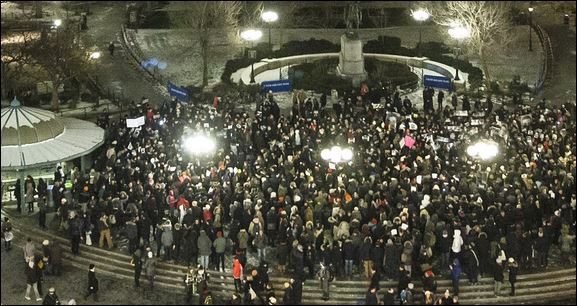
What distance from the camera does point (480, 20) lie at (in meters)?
49.7

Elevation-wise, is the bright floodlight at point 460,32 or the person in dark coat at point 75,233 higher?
the bright floodlight at point 460,32

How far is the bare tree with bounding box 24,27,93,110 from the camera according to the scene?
47.2m

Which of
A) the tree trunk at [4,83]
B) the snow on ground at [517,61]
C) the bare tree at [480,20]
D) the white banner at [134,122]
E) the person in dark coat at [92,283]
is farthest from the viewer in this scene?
the snow on ground at [517,61]

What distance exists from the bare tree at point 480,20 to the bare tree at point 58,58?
62.2 feet

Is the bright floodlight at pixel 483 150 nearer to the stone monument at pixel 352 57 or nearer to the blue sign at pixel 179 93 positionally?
the blue sign at pixel 179 93

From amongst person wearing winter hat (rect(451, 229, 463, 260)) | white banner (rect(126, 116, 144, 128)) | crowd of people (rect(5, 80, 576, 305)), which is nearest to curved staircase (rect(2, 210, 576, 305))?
crowd of people (rect(5, 80, 576, 305))

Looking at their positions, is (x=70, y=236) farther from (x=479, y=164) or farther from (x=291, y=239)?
(x=479, y=164)

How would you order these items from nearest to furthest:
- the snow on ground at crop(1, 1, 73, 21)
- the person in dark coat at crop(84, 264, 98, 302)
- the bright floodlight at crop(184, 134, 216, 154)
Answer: the person in dark coat at crop(84, 264, 98, 302), the bright floodlight at crop(184, 134, 216, 154), the snow on ground at crop(1, 1, 73, 21)

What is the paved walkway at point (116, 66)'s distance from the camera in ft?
166

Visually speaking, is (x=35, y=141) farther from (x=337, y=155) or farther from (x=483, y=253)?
(x=483, y=253)

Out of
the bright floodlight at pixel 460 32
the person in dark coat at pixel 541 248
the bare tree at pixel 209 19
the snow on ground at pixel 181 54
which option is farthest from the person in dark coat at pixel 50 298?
the bright floodlight at pixel 460 32

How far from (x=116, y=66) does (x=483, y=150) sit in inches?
1063

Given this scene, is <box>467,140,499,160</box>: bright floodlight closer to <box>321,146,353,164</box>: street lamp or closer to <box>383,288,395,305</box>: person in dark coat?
<box>321,146,353,164</box>: street lamp

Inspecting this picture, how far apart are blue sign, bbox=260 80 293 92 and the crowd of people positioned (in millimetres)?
7700
